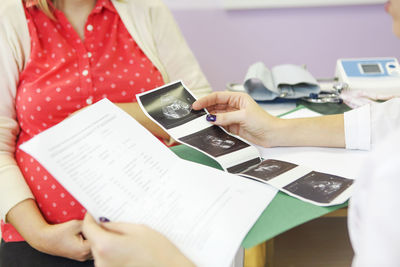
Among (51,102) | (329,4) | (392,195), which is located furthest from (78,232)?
(329,4)

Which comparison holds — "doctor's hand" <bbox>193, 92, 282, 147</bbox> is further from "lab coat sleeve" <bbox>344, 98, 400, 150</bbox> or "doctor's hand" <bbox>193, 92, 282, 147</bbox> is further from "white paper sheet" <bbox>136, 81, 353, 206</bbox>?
"lab coat sleeve" <bbox>344, 98, 400, 150</bbox>

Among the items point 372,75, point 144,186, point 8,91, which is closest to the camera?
point 144,186

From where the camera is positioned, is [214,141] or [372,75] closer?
[214,141]

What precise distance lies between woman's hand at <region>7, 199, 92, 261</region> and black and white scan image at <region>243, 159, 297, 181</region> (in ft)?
1.28

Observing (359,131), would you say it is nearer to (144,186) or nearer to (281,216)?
(281,216)

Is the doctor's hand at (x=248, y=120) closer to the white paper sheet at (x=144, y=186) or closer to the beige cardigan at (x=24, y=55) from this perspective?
the white paper sheet at (x=144, y=186)

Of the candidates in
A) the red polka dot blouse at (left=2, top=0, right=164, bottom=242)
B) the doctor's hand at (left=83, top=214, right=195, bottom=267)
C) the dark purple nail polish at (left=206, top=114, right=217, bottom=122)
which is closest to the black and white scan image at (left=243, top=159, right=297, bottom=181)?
the dark purple nail polish at (left=206, top=114, right=217, bottom=122)

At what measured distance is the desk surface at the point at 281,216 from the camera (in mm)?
573

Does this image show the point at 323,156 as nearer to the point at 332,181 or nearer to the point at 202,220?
the point at 332,181

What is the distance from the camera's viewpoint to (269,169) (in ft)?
2.47

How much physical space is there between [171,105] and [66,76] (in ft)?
1.41

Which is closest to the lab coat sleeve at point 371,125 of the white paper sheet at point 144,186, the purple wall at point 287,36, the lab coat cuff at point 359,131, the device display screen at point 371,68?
the lab coat cuff at point 359,131

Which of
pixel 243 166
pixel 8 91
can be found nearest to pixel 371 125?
pixel 243 166

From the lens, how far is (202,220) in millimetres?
591
